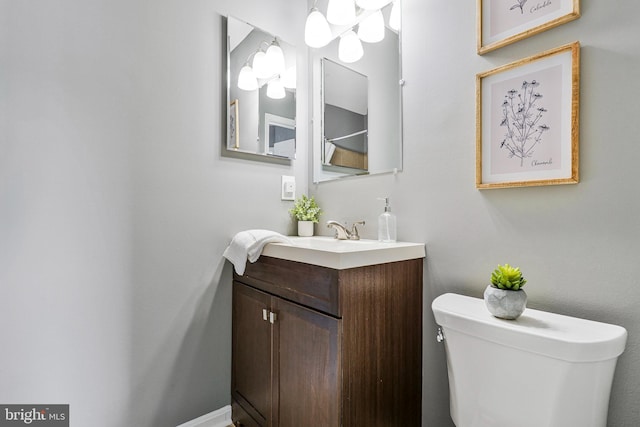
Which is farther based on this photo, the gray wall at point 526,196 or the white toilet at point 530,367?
the gray wall at point 526,196

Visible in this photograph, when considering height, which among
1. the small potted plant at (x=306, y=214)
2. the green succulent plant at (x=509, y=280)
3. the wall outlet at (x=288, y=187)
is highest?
the wall outlet at (x=288, y=187)

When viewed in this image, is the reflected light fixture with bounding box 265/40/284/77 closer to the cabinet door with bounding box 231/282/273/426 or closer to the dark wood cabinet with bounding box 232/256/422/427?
the dark wood cabinet with bounding box 232/256/422/427

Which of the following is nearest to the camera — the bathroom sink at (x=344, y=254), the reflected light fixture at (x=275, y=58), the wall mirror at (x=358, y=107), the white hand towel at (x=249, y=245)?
the bathroom sink at (x=344, y=254)

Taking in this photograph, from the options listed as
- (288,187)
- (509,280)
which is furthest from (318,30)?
(509,280)

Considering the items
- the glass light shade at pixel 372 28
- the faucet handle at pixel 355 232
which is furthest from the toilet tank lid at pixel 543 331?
the glass light shade at pixel 372 28

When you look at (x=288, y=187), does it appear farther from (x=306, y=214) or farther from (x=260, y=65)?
(x=260, y=65)

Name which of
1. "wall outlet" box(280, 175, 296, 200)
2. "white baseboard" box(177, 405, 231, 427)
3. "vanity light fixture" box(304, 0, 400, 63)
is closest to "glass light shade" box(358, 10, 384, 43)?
"vanity light fixture" box(304, 0, 400, 63)

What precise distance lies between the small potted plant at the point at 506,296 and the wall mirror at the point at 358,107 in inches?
25.0

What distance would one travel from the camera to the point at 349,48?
1.56 m

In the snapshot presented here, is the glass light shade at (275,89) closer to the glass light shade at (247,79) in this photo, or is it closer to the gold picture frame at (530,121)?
the glass light shade at (247,79)

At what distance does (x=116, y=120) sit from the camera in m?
1.19

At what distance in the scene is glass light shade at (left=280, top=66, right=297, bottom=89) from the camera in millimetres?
1672

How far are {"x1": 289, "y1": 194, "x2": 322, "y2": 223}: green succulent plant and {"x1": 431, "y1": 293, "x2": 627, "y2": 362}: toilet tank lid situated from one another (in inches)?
34.0

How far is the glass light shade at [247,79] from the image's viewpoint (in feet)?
5.00
